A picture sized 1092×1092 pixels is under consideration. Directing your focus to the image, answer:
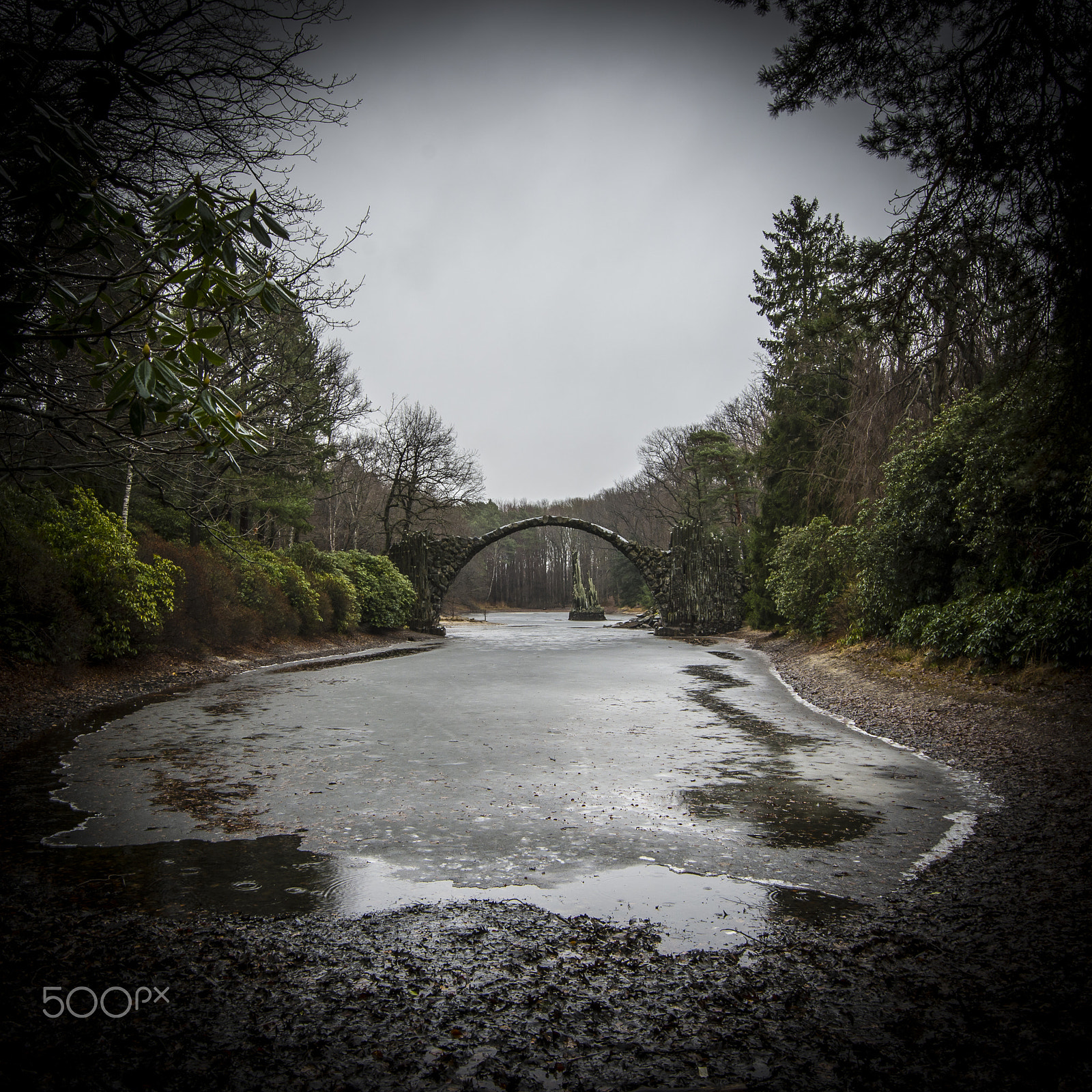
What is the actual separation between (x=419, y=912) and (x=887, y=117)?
591 cm

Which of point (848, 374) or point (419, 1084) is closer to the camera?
point (419, 1084)

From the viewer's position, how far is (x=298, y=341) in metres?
16.1

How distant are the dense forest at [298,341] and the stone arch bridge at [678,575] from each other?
6410 millimetres

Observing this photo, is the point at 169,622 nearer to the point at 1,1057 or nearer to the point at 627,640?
the point at 1,1057

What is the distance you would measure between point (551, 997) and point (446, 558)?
27096mm

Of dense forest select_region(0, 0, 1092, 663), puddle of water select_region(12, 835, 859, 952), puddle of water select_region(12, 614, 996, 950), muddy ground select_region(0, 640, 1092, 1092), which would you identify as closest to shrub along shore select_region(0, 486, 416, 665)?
dense forest select_region(0, 0, 1092, 663)

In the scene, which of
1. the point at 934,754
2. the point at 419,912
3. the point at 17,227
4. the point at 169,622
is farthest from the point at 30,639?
the point at 934,754

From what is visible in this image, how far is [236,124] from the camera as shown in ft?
18.9

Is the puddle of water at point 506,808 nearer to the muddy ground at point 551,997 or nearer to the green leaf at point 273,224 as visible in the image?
the muddy ground at point 551,997

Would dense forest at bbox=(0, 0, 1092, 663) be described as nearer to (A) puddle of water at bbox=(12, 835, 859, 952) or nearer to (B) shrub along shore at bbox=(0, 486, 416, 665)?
(B) shrub along shore at bbox=(0, 486, 416, 665)

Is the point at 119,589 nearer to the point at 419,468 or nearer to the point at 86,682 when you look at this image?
the point at 86,682

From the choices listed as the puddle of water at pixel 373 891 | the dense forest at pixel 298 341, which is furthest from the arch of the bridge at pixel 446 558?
the puddle of water at pixel 373 891

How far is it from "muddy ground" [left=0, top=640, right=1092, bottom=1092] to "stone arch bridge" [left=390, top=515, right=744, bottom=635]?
24354mm

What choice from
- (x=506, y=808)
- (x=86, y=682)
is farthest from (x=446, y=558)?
(x=506, y=808)
